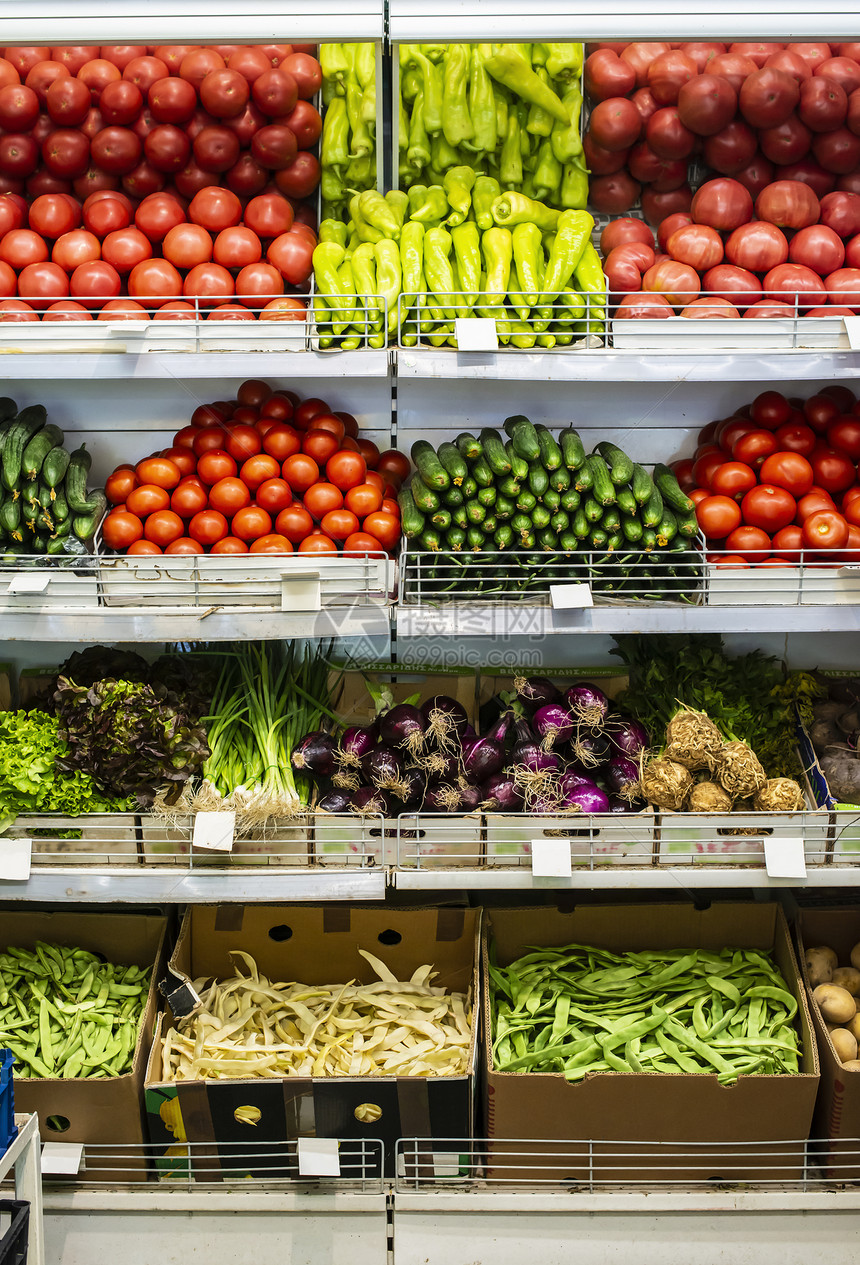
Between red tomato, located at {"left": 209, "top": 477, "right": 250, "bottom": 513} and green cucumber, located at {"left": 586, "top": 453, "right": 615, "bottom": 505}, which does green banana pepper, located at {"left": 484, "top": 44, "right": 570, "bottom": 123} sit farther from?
red tomato, located at {"left": 209, "top": 477, "right": 250, "bottom": 513}

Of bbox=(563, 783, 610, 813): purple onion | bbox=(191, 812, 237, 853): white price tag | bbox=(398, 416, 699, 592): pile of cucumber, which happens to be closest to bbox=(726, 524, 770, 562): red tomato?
bbox=(398, 416, 699, 592): pile of cucumber

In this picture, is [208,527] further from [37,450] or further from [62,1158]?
[62,1158]

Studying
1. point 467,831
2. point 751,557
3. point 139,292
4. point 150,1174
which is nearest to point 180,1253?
point 150,1174

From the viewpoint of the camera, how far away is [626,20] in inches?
62.3

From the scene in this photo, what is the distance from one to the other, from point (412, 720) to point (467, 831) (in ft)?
1.01

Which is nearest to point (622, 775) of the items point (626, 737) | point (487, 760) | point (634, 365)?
point (626, 737)

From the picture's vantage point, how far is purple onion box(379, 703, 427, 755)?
2.17m

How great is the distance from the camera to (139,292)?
2209 millimetres

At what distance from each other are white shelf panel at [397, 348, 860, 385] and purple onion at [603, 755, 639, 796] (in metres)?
0.91

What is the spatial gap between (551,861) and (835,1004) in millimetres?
887

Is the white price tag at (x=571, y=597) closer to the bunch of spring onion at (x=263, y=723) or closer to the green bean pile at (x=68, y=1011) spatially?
the bunch of spring onion at (x=263, y=723)

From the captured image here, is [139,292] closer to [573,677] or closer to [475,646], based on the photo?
[475,646]

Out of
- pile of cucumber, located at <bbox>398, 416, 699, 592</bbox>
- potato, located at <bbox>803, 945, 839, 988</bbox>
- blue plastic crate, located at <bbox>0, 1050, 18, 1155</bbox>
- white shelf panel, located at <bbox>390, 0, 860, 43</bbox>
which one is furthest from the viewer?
potato, located at <bbox>803, 945, 839, 988</bbox>

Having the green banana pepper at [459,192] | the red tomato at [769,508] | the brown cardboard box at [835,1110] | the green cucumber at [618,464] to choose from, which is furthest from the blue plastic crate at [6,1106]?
the green banana pepper at [459,192]
